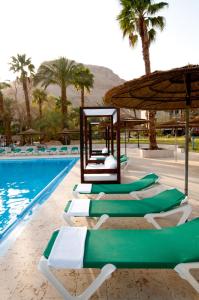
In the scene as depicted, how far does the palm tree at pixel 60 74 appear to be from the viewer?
103 feet

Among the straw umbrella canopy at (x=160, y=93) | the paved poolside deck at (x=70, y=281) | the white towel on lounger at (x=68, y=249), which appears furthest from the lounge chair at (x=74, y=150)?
the white towel on lounger at (x=68, y=249)

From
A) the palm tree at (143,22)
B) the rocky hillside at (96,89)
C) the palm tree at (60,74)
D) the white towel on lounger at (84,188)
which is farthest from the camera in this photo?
the rocky hillside at (96,89)

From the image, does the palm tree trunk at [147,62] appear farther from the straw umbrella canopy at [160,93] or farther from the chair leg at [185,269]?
the chair leg at [185,269]

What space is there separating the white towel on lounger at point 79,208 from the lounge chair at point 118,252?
812 mm

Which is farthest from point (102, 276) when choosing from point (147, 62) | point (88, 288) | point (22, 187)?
point (147, 62)

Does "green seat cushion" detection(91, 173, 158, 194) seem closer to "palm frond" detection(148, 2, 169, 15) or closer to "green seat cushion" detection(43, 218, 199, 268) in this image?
"green seat cushion" detection(43, 218, 199, 268)

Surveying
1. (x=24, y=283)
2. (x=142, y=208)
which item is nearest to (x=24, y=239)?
(x=24, y=283)

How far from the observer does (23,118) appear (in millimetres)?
47719

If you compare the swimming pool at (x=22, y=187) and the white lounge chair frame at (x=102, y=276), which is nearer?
the white lounge chair frame at (x=102, y=276)

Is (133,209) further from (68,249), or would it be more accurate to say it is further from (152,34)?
(152,34)

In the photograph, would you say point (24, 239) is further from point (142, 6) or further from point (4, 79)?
point (4, 79)

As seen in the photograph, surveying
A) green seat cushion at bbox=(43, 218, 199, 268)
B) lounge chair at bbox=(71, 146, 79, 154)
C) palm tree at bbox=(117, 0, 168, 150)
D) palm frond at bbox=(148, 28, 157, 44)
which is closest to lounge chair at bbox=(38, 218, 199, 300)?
green seat cushion at bbox=(43, 218, 199, 268)

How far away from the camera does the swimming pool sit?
263 inches

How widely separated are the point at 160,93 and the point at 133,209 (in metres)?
2.74
